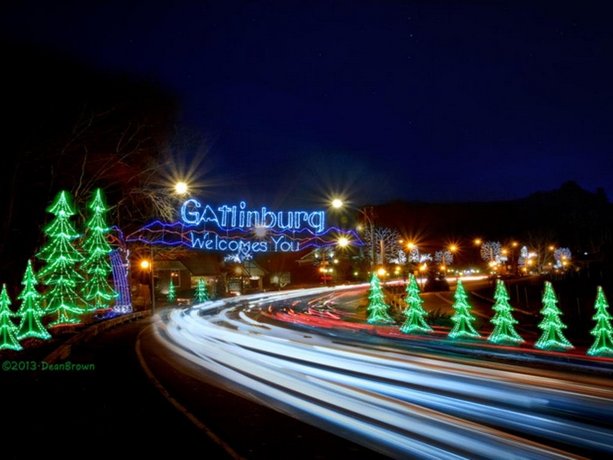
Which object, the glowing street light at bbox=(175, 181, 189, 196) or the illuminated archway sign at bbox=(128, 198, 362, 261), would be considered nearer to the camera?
the glowing street light at bbox=(175, 181, 189, 196)

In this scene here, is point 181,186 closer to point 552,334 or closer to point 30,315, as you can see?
point 30,315

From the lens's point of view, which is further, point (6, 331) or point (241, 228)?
point (241, 228)

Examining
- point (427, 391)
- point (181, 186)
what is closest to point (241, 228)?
point (181, 186)

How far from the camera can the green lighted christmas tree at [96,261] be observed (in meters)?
30.4

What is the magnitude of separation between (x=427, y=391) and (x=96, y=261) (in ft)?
84.5

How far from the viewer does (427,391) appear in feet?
31.6

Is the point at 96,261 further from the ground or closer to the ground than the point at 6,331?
further from the ground

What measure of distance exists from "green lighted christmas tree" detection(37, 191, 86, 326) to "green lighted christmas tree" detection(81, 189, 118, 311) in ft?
10.4

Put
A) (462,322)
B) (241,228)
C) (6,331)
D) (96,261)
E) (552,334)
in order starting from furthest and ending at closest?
(241,228), (96,261), (462,322), (6,331), (552,334)

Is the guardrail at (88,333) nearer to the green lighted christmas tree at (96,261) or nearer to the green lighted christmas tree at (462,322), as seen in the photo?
the green lighted christmas tree at (96,261)

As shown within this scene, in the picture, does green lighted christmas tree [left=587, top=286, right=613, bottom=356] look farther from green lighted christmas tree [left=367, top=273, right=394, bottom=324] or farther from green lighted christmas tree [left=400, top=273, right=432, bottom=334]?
green lighted christmas tree [left=367, top=273, right=394, bottom=324]

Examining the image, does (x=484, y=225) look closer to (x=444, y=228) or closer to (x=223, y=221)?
(x=444, y=228)

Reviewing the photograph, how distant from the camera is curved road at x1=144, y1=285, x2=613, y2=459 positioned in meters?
6.65

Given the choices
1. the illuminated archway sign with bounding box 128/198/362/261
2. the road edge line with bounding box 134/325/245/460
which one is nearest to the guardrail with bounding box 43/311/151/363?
the road edge line with bounding box 134/325/245/460
